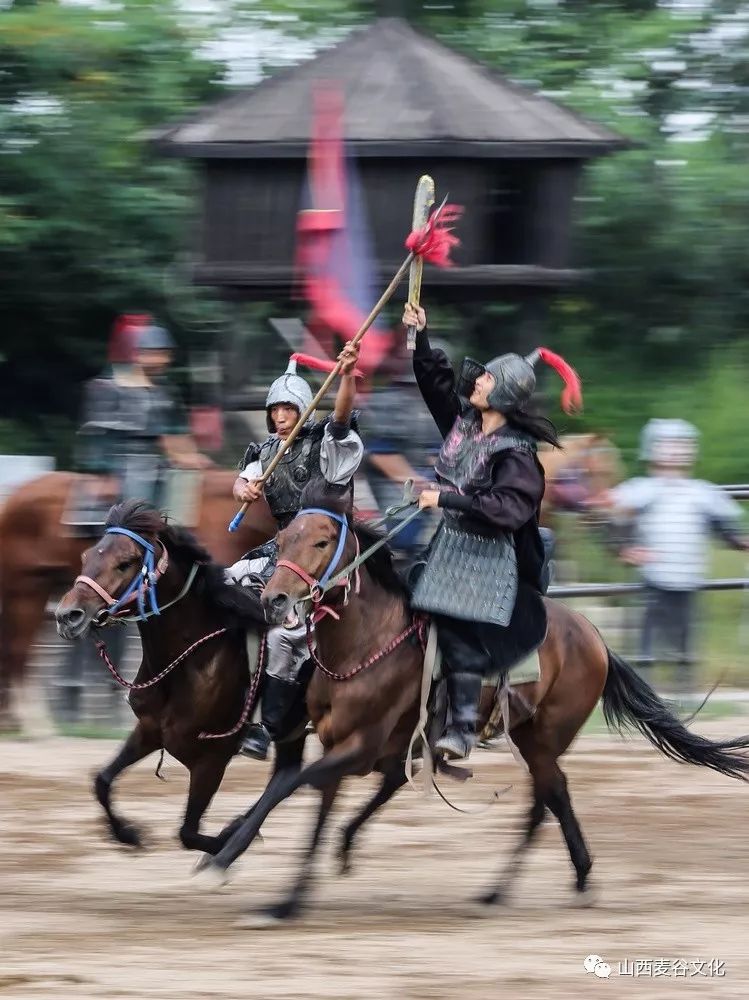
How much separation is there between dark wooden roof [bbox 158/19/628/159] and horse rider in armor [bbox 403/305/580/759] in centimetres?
456

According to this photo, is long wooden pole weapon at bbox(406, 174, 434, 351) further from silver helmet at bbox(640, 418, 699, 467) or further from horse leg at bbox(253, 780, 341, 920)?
silver helmet at bbox(640, 418, 699, 467)

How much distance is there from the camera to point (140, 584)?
22.1 feet

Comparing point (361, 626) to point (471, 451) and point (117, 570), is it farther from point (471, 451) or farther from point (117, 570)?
point (117, 570)

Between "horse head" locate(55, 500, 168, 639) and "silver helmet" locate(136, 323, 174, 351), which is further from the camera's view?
Result: "silver helmet" locate(136, 323, 174, 351)

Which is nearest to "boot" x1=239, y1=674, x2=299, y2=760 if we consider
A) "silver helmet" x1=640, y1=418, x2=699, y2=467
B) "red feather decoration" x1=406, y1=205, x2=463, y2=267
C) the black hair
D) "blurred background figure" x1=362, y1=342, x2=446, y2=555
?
the black hair

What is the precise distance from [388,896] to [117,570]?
1675 mm

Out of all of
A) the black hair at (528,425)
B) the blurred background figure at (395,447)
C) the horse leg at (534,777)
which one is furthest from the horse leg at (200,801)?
the blurred background figure at (395,447)

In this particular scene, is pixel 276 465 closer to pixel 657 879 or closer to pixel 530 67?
pixel 657 879

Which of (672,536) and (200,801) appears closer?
(200,801)

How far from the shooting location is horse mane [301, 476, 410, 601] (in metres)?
6.52

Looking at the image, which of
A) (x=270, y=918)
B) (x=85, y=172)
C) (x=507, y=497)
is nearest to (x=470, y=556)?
(x=507, y=497)

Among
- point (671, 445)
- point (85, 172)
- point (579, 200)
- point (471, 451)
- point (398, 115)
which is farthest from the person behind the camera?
point (85, 172)

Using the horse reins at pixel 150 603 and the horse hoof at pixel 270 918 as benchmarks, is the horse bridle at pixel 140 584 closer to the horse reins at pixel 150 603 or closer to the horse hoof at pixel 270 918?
the horse reins at pixel 150 603

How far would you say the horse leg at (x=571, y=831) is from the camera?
7.12 meters
